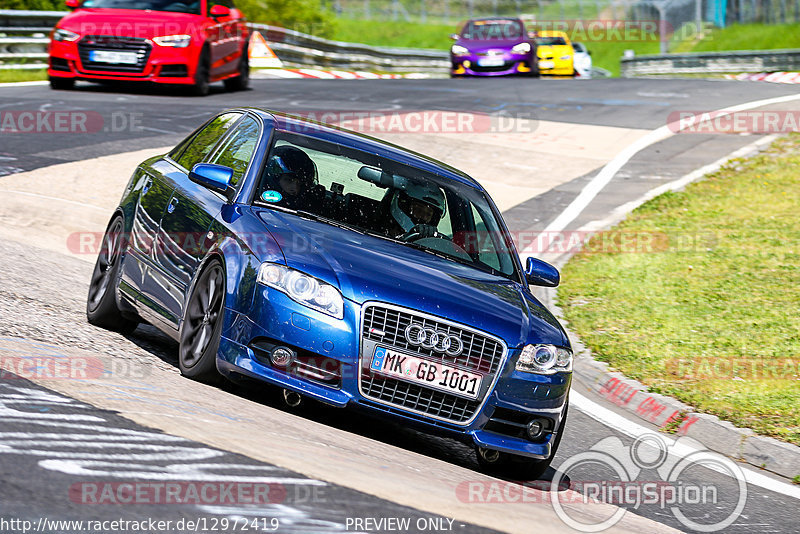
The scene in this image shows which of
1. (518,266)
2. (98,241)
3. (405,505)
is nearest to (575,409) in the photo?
(518,266)

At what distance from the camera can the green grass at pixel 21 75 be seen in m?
22.6

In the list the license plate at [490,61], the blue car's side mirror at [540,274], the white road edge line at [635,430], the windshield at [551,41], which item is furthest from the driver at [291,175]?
the windshield at [551,41]

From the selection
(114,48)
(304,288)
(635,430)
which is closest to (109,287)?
(304,288)

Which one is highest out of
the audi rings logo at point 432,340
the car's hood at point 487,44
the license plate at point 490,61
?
the audi rings logo at point 432,340

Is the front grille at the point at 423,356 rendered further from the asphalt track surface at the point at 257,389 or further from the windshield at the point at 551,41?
the windshield at the point at 551,41

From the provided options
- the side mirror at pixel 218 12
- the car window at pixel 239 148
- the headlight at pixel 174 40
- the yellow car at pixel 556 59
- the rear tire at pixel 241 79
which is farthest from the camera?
the yellow car at pixel 556 59

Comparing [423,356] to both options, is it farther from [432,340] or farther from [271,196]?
[271,196]

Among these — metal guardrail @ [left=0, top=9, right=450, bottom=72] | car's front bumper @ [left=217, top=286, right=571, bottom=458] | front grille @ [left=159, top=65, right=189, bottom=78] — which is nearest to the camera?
car's front bumper @ [left=217, top=286, right=571, bottom=458]

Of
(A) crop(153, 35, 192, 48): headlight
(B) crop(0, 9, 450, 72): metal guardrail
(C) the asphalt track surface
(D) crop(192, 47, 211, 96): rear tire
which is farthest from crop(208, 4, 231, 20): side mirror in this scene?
(B) crop(0, 9, 450, 72): metal guardrail

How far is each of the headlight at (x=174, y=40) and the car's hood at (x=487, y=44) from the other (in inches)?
486

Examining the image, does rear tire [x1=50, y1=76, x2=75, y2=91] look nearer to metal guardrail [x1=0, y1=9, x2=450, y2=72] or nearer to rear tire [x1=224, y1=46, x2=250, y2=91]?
rear tire [x1=224, y1=46, x2=250, y2=91]

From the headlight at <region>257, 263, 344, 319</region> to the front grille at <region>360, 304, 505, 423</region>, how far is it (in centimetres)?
16

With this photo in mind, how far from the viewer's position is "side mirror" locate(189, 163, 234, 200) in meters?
6.74

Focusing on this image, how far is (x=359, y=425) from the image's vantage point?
21.7 feet
